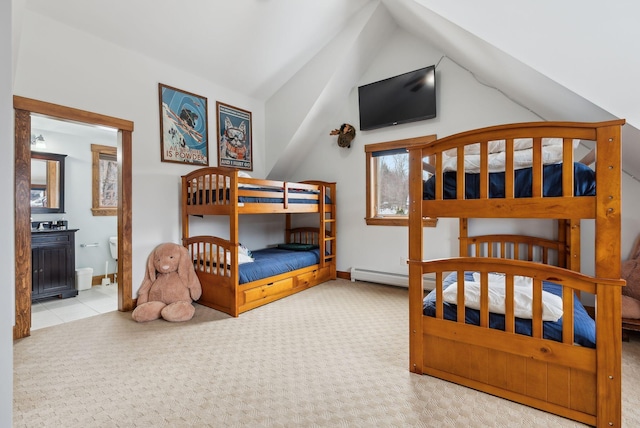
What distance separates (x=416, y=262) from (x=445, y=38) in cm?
246

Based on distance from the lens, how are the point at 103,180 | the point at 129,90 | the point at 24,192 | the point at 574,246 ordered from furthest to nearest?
the point at 103,180 → the point at 129,90 → the point at 574,246 → the point at 24,192

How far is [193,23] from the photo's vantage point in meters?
3.05

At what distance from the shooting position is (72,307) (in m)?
3.37

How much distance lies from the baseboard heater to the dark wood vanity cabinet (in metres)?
3.67

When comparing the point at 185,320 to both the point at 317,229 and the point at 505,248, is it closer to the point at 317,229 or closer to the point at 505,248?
the point at 317,229

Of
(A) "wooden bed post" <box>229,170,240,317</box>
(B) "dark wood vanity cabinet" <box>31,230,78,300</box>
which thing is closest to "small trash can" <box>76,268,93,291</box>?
(B) "dark wood vanity cabinet" <box>31,230,78,300</box>

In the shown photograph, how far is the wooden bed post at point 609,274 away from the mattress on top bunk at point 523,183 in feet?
→ 0.30

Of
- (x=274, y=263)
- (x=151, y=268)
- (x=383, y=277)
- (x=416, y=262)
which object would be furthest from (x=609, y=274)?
(x=151, y=268)

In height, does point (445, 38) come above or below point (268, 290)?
above

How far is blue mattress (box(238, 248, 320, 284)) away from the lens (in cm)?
321

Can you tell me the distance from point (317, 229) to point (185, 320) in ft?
7.77

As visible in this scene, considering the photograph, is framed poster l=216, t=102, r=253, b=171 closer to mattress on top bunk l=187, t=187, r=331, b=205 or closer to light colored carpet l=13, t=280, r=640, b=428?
mattress on top bunk l=187, t=187, r=331, b=205

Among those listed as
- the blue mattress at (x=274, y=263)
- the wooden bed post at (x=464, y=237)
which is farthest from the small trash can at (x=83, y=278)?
the wooden bed post at (x=464, y=237)

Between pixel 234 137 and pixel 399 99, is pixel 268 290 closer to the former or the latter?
pixel 234 137
